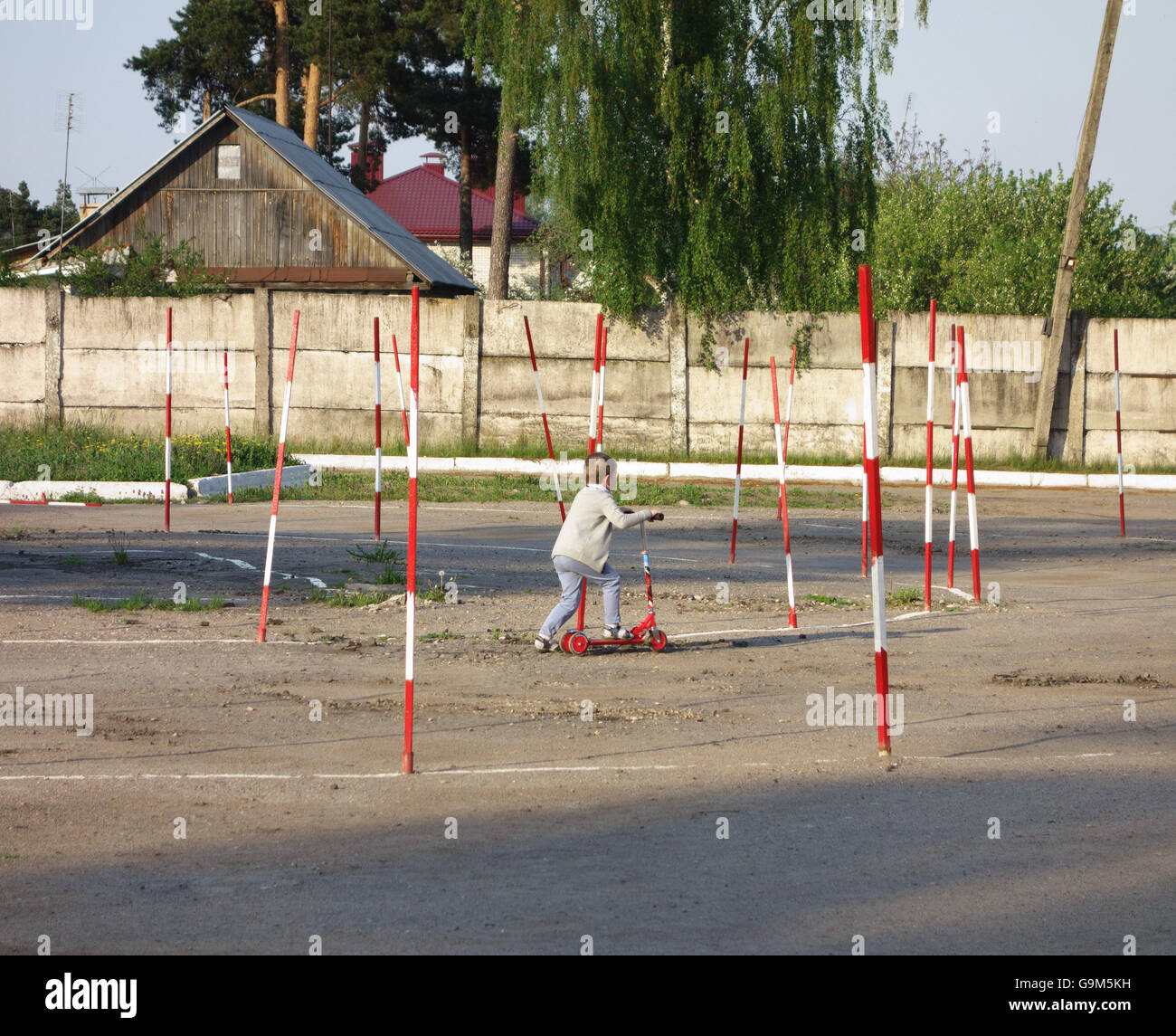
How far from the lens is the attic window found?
3553 cm

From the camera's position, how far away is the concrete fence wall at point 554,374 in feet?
78.1

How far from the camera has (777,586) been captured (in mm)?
12109

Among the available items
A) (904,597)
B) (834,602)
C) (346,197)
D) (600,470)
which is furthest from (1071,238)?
(346,197)

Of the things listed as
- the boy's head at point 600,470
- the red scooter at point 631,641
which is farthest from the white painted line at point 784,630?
the boy's head at point 600,470

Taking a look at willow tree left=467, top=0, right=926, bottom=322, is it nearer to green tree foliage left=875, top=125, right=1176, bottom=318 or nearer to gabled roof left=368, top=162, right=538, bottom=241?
green tree foliage left=875, top=125, right=1176, bottom=318

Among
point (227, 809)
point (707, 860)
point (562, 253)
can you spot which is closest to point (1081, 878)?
point (707, 860)

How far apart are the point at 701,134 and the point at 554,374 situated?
5.09 metres

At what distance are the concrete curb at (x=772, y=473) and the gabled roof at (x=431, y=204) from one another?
39.3 metres

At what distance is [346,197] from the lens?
121ft

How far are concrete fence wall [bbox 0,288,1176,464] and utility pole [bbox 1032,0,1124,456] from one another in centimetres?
43

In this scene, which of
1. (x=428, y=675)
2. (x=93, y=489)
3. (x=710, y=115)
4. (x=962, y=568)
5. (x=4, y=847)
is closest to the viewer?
(x=4, y=847)

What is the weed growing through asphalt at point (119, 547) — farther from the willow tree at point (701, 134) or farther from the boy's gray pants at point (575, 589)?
the willow tree at point (701, 134)

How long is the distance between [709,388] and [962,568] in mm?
10921

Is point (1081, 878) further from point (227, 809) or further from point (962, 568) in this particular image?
point (962, 568)
